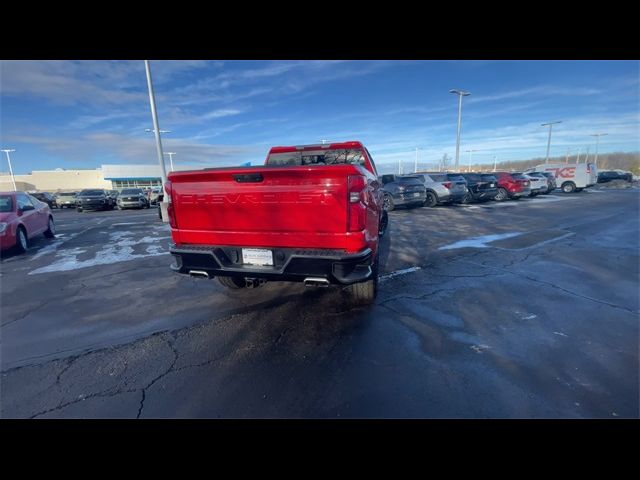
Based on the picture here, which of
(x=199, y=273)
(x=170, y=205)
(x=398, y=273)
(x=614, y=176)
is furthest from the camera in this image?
(x=614, y=176)

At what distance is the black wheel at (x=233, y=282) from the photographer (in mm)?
4578

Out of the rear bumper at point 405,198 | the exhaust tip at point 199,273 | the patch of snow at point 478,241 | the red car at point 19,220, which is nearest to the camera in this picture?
the exhaust tip at point 199,273

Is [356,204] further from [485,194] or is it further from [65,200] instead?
[65,200]

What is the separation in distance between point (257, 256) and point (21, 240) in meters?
8.57

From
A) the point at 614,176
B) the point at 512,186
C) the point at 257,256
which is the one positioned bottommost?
the point at 614,176

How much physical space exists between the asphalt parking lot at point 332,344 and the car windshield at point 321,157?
89.8 inches

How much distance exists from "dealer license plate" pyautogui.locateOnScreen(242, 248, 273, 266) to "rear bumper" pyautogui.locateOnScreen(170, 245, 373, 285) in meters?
0.04

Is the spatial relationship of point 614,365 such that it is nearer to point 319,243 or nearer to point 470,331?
point 470,331

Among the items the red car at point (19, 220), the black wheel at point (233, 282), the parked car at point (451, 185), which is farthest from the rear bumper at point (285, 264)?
the parked car at point (451, 185)

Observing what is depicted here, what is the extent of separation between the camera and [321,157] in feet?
18.5

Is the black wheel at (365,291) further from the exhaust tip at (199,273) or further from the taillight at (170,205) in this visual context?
the taillight at (170,205)

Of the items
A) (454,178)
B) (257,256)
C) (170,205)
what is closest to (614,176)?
(454,178)
